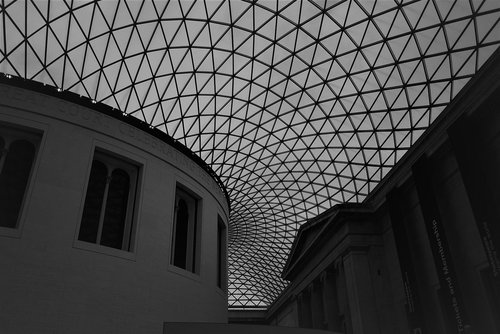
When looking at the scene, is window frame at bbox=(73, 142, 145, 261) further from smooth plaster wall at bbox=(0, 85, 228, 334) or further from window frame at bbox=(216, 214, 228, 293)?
window frame at bbox=(216, 214, 228, 293)

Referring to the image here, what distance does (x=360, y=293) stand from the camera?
96.2ft

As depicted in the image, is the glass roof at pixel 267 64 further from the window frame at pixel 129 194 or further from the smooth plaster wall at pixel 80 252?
the window frame at pixel 129 194

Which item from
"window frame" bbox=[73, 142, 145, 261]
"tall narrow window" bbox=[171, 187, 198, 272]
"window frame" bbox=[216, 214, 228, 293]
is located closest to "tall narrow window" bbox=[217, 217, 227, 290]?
"window frame" bbox=[216, 214, 228, 293]

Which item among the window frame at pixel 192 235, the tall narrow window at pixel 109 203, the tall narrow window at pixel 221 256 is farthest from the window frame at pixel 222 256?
the tall narrow window at pixel 109 203

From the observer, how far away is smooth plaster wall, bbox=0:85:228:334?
14.8 metres

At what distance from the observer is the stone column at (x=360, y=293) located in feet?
93.1

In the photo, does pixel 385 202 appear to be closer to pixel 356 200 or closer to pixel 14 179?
pixel 356 200

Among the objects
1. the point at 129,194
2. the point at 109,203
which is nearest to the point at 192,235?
the point at 129,194

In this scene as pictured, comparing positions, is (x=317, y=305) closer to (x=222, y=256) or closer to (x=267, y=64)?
(x=222, y=256)

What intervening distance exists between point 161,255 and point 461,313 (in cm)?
1604

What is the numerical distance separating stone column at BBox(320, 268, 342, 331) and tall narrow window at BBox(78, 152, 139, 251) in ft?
78.4

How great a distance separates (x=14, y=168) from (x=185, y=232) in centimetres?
1014

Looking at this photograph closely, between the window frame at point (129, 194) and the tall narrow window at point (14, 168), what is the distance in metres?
2.44

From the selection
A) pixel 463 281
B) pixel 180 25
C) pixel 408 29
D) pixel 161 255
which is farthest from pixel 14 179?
pixel 408 29
